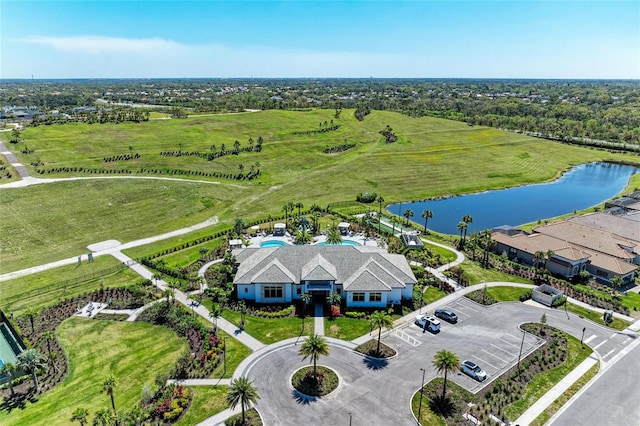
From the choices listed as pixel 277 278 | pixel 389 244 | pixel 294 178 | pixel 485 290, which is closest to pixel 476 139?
pixel 294 178

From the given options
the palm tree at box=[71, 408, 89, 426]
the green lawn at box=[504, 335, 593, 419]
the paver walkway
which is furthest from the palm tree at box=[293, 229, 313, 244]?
the palm tree at box=[71, 408, 89, 426]

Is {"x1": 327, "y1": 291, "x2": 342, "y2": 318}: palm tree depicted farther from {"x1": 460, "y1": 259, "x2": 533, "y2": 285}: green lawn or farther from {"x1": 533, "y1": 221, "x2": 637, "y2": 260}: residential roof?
{"x1": 533, "y1": 221, "x2": 637, "y2": 260}: residential roof

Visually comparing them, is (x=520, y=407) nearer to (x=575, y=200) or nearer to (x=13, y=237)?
(x=13, y=237)

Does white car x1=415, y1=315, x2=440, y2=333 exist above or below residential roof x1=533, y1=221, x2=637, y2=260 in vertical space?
below

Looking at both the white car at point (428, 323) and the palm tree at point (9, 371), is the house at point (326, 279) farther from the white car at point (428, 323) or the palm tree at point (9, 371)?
the palm tree at point (9, 371)

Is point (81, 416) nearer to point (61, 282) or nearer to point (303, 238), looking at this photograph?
point (61, 282)

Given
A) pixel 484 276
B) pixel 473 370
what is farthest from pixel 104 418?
pixel 484 276
